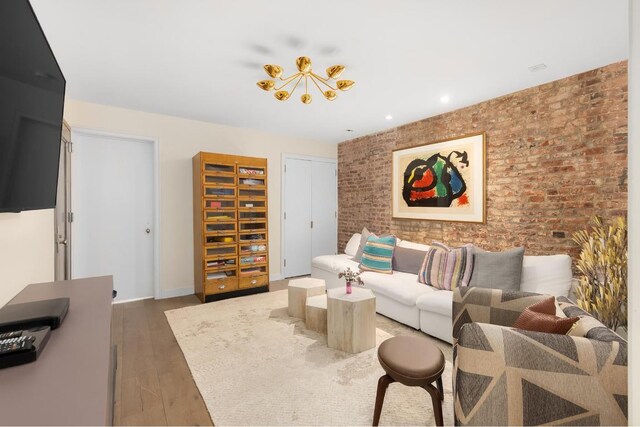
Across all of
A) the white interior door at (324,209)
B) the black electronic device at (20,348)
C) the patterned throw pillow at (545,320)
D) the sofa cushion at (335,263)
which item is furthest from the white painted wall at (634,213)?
the white interior door at (324,209)

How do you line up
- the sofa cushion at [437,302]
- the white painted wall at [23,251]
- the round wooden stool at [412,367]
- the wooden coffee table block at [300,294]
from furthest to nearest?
the wooden coffee table block at [300,294]
the sofa cushion at [437,302]
the round wooden stool at [412,367]
the white painted wall at [23,251]

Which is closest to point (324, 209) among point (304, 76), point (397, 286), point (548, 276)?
point (397, 286)

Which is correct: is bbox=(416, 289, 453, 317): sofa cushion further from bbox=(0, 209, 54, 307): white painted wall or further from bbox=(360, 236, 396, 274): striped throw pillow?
bbox=(0, 209, 54, 307): white painted wall

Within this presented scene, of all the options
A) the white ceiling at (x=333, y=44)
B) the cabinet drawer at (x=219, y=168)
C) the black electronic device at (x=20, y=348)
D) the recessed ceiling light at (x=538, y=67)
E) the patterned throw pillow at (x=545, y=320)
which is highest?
the white ceiling at (x=333, y=44)

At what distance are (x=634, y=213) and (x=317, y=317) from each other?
2624 millimetres

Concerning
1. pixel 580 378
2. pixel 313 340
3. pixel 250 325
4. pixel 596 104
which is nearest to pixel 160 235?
pixel 250 325

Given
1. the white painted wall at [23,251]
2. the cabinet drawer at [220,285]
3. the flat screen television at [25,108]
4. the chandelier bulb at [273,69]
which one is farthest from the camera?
the cabinet drawer at [220,285]

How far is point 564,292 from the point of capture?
→ 2.50 metres

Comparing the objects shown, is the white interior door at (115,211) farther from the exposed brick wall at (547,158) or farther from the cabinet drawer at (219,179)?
the exposed brick wall at (547,158)

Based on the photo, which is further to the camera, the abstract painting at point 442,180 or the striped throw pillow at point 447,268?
the abstract painting at point 442,180

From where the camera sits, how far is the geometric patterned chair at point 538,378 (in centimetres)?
101

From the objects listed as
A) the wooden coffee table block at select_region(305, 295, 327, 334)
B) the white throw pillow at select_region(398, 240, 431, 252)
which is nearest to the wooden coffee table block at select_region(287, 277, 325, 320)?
the wooden coffee table block at select_region(305, 295, 327, 334)

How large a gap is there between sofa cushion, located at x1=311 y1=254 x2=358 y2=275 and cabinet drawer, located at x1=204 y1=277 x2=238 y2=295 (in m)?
1.28

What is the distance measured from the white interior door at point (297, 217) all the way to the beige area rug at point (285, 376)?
1.95 meters
